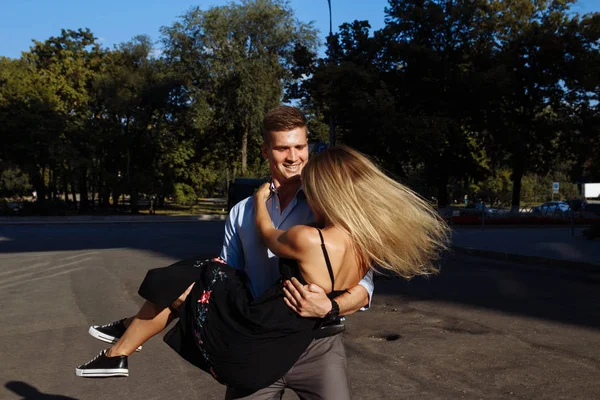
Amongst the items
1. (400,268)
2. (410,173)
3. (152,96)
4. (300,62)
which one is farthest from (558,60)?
(400,268)

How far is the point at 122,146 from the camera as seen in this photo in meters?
43.7

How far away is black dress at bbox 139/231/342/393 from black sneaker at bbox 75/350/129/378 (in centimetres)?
36

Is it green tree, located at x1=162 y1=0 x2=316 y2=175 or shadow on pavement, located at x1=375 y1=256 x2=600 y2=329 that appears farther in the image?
green tree, located at x1=162 y1=0 x2=316 y2=175

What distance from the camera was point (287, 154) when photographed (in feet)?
7.97

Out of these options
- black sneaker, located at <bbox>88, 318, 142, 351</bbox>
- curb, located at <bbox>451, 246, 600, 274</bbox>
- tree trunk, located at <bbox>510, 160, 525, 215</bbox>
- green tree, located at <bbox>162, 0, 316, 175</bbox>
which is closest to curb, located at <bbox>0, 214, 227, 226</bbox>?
green tree, located at <bbox>162, 0, 316, 175</bbox>

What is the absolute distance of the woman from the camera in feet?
6.85

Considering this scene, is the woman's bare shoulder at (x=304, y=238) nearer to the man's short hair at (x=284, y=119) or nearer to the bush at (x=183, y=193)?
the man's short hair at (x=284, y=119)

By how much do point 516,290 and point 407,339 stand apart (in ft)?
12.5

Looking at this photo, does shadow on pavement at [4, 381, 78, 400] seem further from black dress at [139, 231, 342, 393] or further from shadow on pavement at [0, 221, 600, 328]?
shadow on pavement at [0, 221, 600, 328]

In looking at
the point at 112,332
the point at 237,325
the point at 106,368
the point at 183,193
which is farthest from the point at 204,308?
the point at 183,193

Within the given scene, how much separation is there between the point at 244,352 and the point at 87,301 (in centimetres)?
706

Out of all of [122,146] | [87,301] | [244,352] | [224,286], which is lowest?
[87,301]

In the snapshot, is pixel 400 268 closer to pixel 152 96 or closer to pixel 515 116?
pixel 515 116

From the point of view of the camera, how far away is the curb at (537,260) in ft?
39.4
